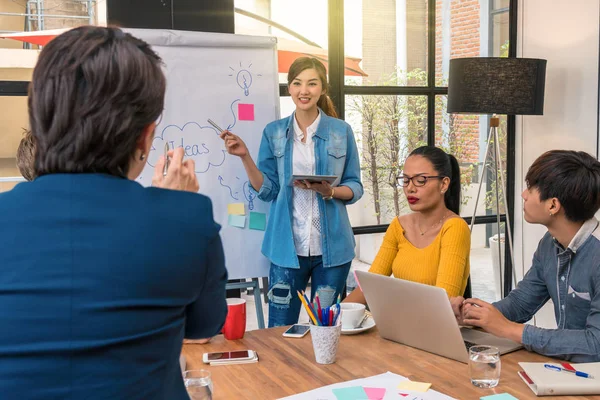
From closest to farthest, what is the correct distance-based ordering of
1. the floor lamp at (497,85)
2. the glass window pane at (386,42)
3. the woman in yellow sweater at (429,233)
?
the woman in yellow sweater at (429,233), the floor lamp at (497,85), the glass window pane at (386,42)

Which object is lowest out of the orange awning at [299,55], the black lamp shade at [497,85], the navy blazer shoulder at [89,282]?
the navy blazer shoulder at [89,282]

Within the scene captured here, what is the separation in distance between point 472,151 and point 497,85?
0.98 metres

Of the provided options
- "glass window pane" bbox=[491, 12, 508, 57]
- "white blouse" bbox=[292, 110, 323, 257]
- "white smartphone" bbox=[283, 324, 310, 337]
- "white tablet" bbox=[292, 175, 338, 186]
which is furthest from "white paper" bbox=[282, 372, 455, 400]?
"glass window pane" bbox=[491, 12, 508, 57]

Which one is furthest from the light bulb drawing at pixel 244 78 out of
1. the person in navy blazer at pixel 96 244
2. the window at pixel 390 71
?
the person in navy blazer at pixel 96 244

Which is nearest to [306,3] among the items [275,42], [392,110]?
[275,42]

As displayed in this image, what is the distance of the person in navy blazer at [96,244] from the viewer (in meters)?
0.83

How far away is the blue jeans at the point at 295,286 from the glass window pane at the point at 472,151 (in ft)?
5.22

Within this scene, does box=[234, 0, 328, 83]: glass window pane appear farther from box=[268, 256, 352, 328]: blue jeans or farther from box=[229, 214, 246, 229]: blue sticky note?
box=[268, 256, 352, 328]: blue jeans

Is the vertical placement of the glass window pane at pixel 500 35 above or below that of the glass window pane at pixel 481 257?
above

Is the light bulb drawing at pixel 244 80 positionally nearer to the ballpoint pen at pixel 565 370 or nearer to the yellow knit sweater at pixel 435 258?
the yellow knit sweater at pixel 435 258

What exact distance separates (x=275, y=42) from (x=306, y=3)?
0.57m

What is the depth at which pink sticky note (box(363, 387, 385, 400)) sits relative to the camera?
146cm

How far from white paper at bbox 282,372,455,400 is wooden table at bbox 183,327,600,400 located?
0.03m

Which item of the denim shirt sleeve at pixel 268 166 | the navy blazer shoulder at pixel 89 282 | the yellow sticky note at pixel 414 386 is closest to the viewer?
the navy blazer shoulder at pixel 89 282
